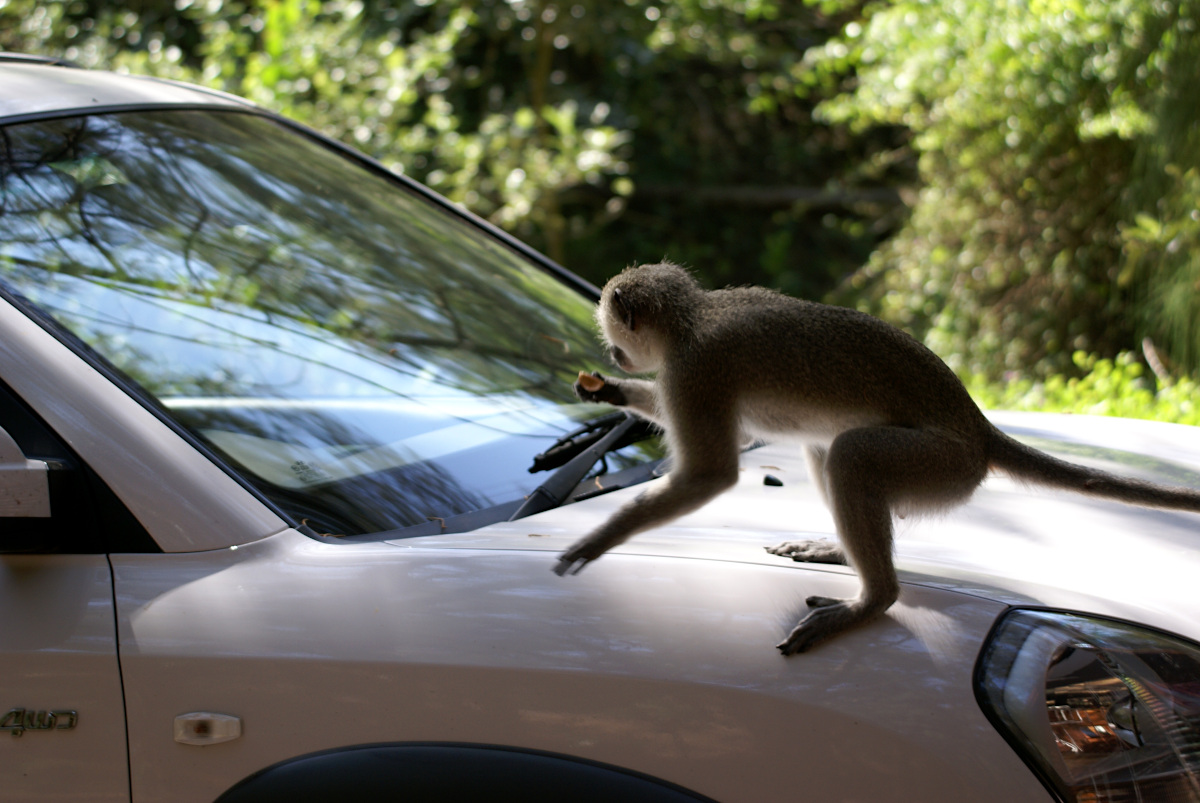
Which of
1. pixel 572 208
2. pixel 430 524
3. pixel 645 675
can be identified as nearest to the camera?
pixel 645 675

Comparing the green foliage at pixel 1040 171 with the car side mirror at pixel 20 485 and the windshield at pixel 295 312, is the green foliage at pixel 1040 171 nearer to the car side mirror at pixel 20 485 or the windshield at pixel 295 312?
the windshield at pixel 295 312

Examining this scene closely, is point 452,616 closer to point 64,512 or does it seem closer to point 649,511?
point 649,511

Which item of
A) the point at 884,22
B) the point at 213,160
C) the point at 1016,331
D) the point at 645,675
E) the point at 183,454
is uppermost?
the point at 884,22

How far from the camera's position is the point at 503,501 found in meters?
2.15

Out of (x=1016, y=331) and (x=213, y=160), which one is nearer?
(x=213, y=160)

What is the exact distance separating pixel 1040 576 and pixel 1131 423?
1336mm

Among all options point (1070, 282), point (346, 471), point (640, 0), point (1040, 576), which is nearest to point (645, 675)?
point (1040, 576)

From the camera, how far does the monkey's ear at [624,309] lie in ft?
8.42

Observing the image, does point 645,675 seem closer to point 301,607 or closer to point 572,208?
point 301,607

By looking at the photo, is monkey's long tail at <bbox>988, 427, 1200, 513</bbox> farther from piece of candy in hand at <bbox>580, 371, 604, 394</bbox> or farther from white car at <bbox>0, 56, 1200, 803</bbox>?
piece of candy in hand at <bbox>580, 371, 604, 394</bbox>

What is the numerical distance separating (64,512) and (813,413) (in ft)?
4.69

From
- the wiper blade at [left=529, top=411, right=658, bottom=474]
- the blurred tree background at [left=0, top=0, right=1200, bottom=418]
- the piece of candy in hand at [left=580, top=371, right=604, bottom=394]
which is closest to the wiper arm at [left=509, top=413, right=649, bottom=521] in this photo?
the wiper blade at [left=529, top=411, right=658, bottom=474]

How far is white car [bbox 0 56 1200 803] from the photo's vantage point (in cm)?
151

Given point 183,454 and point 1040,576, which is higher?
point 183,454
